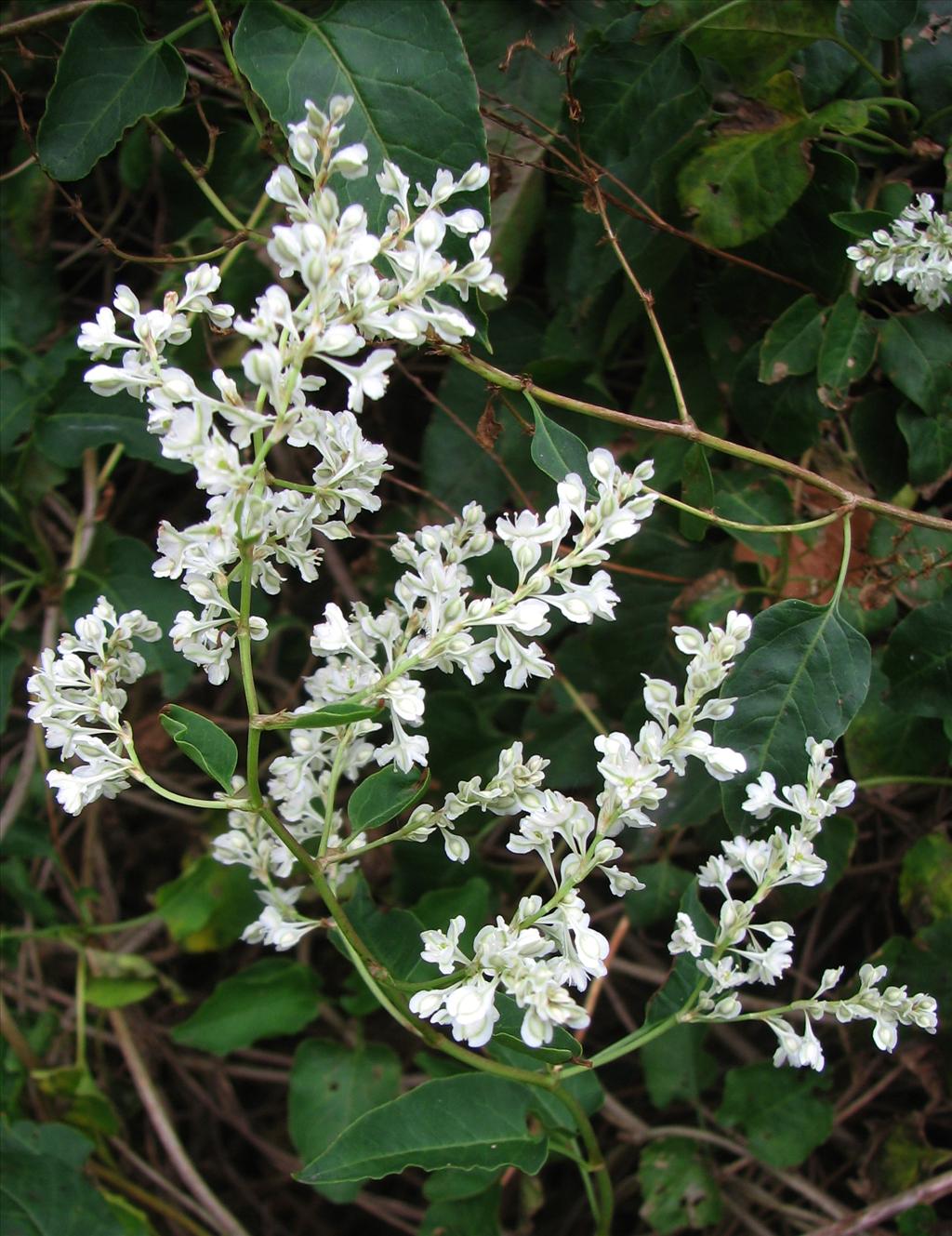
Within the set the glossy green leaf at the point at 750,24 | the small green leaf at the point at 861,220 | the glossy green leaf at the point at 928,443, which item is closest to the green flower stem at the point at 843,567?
the glossy green leaf at the point at 928,443

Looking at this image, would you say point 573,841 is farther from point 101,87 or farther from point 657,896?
point 101,87

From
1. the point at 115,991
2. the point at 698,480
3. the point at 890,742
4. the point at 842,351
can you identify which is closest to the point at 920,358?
the point at 842,351

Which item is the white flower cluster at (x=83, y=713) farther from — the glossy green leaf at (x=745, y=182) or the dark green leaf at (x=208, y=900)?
the glossy green leaf at (x=745, y=182)

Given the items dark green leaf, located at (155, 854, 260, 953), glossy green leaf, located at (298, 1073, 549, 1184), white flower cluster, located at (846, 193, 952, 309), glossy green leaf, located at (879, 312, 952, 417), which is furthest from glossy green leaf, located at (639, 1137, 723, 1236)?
white flower cluster, located at (846, 193, 952, 309)

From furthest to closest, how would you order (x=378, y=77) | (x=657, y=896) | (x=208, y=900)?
1. (x=208, y=900)
2. (x=657, y=896)
3. (x=378, y=77)

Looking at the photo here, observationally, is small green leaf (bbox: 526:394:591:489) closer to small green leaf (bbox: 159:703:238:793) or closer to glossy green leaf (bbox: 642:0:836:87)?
small green leaf (bbox: 159:703:238:793)

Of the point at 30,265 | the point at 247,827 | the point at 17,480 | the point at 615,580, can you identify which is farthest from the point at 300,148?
the point at 30,265

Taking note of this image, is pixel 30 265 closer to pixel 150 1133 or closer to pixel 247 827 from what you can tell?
pixel 247 827
